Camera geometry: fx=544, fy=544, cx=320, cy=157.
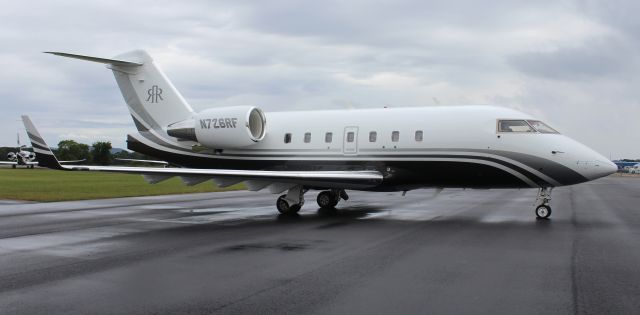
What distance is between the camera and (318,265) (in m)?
8.34

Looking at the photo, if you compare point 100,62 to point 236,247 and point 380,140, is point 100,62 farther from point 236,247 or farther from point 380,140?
point 236,247

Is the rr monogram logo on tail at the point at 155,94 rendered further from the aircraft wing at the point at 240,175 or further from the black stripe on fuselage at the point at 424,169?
the aircraft wing at the point at 240,175

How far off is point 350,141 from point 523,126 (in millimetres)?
5058

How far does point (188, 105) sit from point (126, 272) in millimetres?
12509

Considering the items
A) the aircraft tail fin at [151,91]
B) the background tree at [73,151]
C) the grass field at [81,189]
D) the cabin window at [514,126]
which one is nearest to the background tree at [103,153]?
the background tree at [73,151]

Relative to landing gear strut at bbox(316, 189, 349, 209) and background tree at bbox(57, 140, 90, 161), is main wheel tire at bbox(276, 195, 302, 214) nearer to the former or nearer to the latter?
landing gear strut at bbox(316, 189, 349, 209)

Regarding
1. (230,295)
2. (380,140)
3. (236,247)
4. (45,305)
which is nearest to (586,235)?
(380,140)

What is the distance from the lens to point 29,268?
8102 millimetres

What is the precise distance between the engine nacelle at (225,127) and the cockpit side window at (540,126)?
8.44m

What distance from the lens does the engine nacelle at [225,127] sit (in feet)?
57.8

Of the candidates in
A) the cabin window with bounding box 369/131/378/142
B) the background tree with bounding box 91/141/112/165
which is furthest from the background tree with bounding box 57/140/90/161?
the cabin window with bounding box 369/131/378/142

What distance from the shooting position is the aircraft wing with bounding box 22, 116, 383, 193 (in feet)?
46.2

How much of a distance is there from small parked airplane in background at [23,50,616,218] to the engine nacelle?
0.03m

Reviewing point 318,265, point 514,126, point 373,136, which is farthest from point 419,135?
point 318,265
